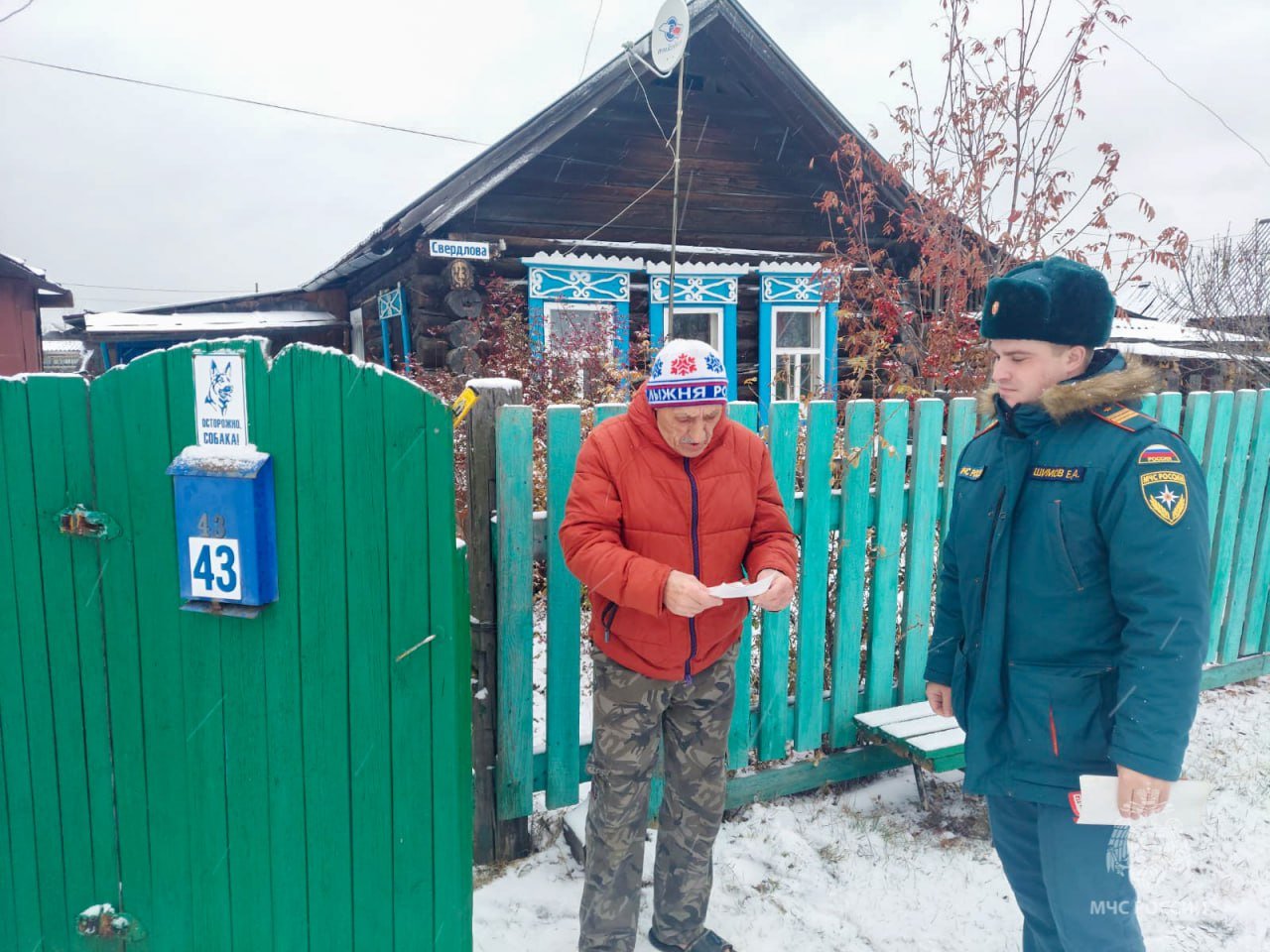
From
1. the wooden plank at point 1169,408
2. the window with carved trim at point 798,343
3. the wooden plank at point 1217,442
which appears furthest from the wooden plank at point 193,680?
the window with carved trim at point 798,343

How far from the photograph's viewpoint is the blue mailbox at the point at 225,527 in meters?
1.84

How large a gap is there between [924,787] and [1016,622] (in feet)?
5.81

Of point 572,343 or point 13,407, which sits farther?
point 572,343

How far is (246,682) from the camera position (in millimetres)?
1973

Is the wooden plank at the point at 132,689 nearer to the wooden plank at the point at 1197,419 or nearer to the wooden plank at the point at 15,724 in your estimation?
the wooden plank at the point at 15,724

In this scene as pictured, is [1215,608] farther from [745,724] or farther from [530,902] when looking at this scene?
[530,902]

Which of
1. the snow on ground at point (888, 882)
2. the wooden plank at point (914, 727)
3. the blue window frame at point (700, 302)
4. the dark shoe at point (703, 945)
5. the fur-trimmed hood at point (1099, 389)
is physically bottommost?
the snow on ground at point (888, 882)

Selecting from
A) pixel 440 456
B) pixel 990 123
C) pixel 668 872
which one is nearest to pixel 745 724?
pixel 668 872

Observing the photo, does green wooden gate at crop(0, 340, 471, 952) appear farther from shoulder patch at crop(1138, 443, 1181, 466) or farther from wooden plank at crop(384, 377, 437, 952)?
shoulder patch at crop(1138, 443, 1181, 466)

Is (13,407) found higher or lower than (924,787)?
higher

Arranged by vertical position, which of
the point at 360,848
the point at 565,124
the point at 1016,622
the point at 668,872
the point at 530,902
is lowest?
the point at 530,902

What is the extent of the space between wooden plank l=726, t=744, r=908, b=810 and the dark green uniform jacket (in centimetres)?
137

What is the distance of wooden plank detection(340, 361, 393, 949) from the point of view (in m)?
1.86

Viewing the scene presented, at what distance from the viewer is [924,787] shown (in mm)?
3307
